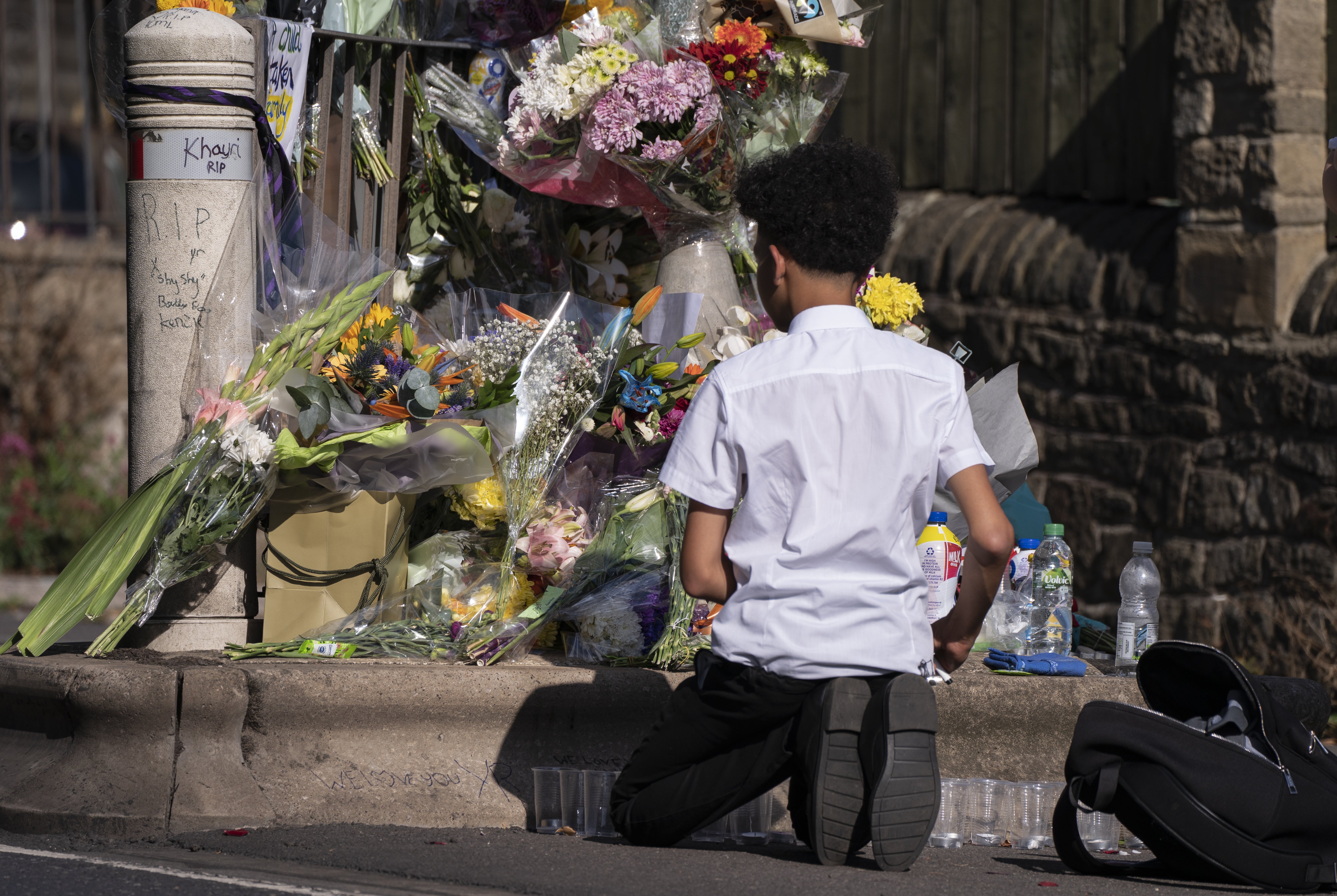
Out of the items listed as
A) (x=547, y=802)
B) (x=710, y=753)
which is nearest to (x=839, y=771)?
(x=710, y=753)

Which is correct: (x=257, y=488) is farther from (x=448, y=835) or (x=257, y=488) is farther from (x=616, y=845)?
(x=616, y=845)

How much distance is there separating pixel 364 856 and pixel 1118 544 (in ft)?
15.3

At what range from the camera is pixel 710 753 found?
300 cm

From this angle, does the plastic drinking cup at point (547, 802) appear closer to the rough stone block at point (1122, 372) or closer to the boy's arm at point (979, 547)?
the boy's arm at point (979, 547)

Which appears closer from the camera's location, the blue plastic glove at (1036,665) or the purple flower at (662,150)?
the blue plastic glove at (1036,665)

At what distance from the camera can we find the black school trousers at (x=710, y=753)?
289 cm

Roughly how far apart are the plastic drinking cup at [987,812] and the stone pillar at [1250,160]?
3.32m

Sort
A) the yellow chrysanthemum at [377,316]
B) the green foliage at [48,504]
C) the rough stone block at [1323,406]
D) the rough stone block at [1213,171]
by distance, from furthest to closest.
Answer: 1. the green foliage at [48,504]
2. the rough stone block at [1213,171]
3. the rough stone block at [1323,406]
4. the yellow chrysanthemum at [377,316]

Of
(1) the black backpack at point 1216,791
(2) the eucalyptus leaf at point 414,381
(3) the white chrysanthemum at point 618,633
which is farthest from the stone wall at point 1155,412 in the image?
(2) the eucalyptus leaf at point 414,381

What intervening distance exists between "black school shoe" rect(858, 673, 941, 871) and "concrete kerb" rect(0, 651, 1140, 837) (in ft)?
2.61

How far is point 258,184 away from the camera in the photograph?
3.83 m

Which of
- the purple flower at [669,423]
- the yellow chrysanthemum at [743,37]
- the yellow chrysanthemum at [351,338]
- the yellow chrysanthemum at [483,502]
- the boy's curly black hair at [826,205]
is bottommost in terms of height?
the yellow chrysanthemum at [483,502]

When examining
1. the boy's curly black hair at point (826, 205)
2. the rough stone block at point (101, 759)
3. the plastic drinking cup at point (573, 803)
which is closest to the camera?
the boy's curly black hair at point (826, 205)

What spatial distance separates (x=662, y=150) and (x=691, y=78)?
0.69 feet
